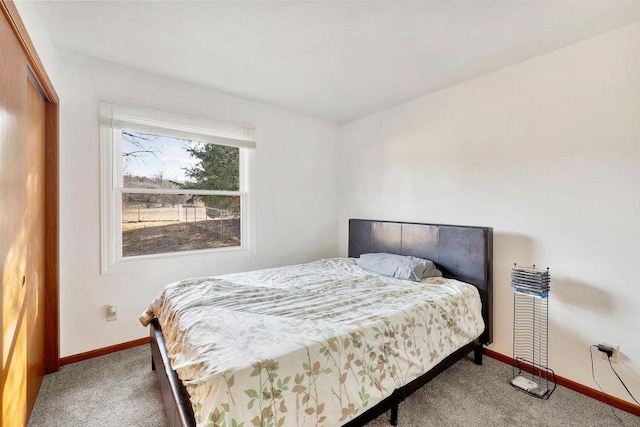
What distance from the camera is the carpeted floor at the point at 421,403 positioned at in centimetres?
169

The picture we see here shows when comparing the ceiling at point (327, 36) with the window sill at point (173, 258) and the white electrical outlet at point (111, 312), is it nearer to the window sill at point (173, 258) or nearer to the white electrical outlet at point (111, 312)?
the window sill at point (173, 258)

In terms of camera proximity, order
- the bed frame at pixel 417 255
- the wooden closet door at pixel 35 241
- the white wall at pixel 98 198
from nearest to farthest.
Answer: the bed frame at pixel 417 255 → the wooden closet door at pixel 35 241 → the white wall at pixel 98 198

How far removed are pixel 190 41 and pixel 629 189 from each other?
320cm

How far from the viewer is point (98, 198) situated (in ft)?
7.76

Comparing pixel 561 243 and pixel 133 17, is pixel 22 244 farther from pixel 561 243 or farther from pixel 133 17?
pixel 561 243

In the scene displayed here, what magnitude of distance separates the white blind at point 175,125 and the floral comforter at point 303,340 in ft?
4.92

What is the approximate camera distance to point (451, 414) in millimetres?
1742

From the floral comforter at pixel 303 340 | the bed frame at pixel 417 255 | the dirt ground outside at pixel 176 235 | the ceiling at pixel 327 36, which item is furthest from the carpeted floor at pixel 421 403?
the ceiling at pixel 327 36

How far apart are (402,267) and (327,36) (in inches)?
77.1

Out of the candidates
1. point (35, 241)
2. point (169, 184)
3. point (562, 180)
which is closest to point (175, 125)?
point (169, 184)

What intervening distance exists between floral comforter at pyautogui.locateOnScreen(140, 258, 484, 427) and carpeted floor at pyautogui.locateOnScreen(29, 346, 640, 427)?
0.31 m

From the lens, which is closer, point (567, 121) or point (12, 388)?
point (12, 388)

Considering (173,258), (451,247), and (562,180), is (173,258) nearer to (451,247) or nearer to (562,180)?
(451,247)

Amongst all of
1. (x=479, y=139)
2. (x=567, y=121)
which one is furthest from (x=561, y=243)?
(x=479, y=139)
